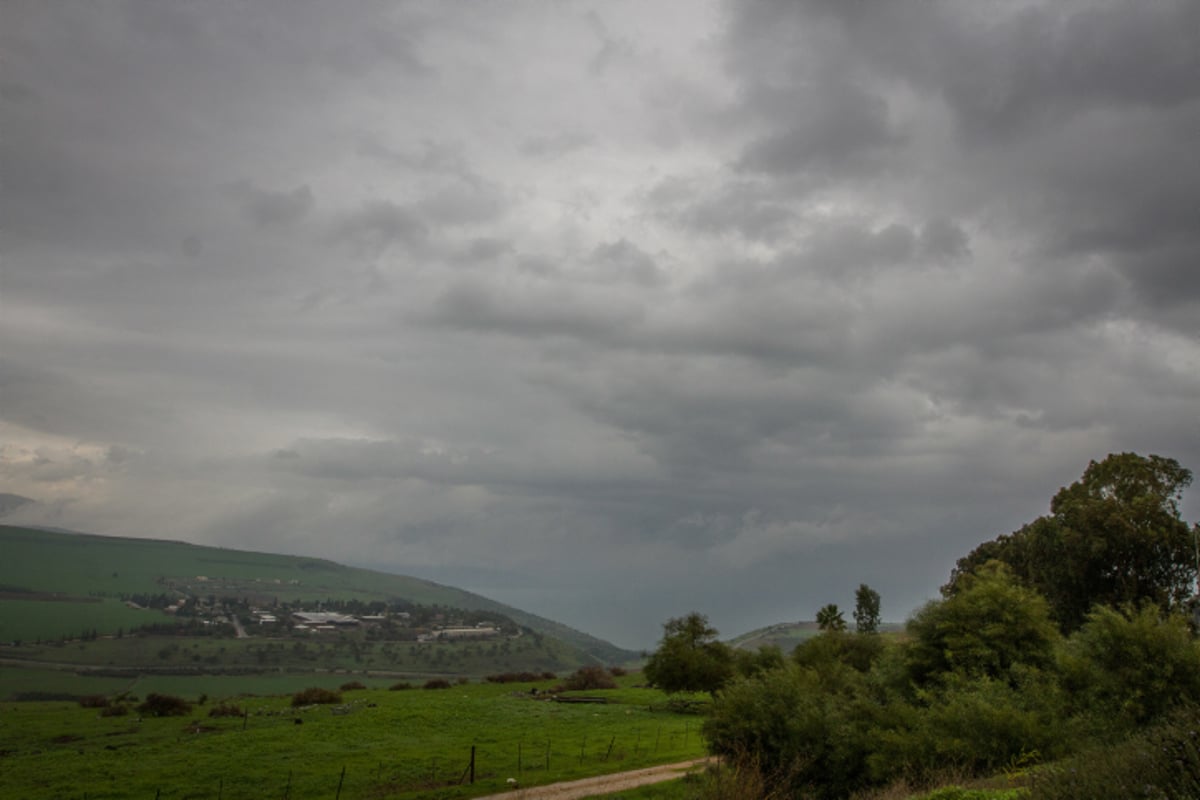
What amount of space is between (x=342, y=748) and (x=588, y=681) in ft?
177

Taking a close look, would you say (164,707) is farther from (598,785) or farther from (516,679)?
(598,785)

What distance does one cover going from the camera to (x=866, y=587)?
14000 centimetres

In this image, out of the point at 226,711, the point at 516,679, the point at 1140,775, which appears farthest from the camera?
the point at 516,679

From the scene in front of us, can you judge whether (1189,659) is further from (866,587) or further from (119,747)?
(866,587)

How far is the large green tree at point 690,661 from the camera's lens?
7525 centimetres

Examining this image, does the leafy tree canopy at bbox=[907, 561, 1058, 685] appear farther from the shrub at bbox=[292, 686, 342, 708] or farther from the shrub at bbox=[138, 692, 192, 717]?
the shrub at bbox=[138, 692, 192, 717]

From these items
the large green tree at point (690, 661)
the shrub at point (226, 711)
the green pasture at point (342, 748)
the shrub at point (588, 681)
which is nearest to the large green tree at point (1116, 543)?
the large green tree at point (690, 661)

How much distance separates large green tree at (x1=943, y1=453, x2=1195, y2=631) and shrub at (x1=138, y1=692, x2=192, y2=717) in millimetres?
81517

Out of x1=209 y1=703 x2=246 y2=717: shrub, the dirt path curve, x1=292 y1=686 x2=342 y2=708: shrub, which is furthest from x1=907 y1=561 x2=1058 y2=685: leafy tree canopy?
x1=292 y1=686 x2=342 y2=708: shrub

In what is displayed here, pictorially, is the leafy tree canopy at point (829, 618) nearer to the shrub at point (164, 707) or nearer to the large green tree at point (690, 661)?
the large green tree at point (690, 661)

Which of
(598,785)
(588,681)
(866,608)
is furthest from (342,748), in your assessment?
(866,608)

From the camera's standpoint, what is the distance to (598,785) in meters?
39.3

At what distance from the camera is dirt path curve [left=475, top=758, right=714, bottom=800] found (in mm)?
36969

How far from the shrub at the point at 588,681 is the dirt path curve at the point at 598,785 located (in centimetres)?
5617
